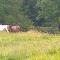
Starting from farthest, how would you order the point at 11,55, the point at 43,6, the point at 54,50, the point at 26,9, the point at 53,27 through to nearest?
1. the point at 26,9
2. the point at 43,6
3. the point at 53,27
4. the point at 54,50
5. the point at 11,55

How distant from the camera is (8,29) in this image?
38750 millimetres

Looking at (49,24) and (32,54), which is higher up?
(32,54)

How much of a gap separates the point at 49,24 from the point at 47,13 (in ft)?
6.07

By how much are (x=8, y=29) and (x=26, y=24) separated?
9.70 m

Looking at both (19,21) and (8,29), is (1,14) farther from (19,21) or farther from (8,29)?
(8,29)

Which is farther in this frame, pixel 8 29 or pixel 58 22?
pixel 58 22

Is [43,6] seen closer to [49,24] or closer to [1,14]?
[49,24]

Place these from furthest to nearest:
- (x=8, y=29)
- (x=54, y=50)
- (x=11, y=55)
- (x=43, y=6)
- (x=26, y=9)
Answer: (x=26, y=9)
(x=43, y=6)
(x=8, y=29)
(x=54, y=50)
(x=11, y=55)

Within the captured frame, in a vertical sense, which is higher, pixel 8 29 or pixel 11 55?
pixel 11 55

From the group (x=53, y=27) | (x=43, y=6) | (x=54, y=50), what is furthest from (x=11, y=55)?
(x=43, y=6)

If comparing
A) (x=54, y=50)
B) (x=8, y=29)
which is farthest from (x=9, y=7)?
(x=54, y=50)

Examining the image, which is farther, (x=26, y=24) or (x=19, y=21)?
(x=19, y=21)

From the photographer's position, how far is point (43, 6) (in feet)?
168

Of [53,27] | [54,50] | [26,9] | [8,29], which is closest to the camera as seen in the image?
[54,50]
